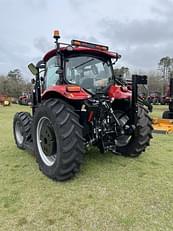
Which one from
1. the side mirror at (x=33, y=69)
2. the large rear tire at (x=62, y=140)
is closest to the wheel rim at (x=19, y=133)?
the side mirror at (x=33, y=69)

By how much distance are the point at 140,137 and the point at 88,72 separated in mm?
1498

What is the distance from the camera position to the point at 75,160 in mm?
3723

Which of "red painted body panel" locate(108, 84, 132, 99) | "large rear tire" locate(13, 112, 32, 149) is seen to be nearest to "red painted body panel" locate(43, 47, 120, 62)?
"red painted body panel" locate(108, 84, 132, 99)

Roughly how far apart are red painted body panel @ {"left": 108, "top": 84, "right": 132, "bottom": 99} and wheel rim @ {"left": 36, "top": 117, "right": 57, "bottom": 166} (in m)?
1.17

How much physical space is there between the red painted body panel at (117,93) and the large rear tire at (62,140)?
0.91 metres

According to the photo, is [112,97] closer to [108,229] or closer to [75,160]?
[75,160]

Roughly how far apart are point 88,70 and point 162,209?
2.50 m

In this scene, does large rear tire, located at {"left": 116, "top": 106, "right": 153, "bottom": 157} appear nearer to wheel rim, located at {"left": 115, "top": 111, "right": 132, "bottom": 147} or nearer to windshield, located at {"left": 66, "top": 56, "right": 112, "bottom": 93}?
wheel rim, located at {"left": 115, "top": 111, "right": 132, "bottom": 147}

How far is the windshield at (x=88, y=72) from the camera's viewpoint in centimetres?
436

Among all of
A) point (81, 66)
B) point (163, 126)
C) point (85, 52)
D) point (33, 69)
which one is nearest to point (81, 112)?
point (81, 66)

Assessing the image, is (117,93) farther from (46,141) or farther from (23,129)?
(23,129)

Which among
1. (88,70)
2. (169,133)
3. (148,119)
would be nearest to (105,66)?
(88,70)

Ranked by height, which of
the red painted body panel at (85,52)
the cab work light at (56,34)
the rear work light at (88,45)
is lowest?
the red painted body panel at (85,52)

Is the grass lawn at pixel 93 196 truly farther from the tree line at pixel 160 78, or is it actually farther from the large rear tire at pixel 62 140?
→ the tree line at pixel 160 78
